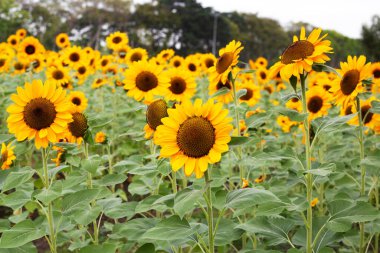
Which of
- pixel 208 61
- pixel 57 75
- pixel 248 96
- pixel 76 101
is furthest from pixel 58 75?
pixel 248 96

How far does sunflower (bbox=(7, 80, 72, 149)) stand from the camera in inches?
88.4

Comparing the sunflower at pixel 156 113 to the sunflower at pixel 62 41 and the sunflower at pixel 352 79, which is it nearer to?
the sunflower at pixel 352 79

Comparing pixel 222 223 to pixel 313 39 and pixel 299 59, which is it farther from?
pixel 313 39

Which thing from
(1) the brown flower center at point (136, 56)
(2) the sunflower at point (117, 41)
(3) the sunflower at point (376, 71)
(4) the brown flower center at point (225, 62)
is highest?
(2) the sunflower at point (117, 41)

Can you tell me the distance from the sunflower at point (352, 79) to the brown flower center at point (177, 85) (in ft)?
4.27

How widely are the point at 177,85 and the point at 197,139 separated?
6.10 feet

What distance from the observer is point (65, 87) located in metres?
5.93

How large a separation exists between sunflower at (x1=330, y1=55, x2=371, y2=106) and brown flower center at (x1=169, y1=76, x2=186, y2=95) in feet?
4.27

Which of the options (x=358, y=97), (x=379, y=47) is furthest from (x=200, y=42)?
(x=358, y=97)

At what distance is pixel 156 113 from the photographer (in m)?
2.38

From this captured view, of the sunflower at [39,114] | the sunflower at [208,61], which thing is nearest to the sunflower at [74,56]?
the sunflower at [208,61]

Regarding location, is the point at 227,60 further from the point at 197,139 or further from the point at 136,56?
the point at 136,56

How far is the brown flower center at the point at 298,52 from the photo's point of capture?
7.90ft

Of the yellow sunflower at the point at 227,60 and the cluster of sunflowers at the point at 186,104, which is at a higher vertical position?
the yellow sunflower at the point at 227,60
